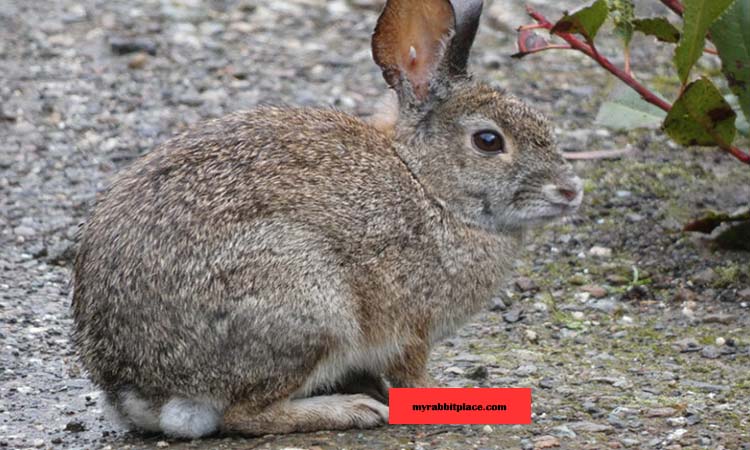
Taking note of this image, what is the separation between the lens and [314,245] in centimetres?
580

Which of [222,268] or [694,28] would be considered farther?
[694,28]

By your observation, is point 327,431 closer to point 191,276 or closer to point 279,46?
point 191,276

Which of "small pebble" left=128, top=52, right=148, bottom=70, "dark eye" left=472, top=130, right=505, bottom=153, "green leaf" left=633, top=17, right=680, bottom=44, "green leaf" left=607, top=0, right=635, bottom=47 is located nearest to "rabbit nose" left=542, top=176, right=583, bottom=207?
"dark eye" left=472, top=130, right=505, bottom=153

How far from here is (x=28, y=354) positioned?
6.91m

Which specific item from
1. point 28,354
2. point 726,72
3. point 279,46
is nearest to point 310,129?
point 28,354

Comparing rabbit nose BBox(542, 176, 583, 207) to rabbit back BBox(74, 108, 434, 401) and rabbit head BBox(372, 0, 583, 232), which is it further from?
rabbit back BBox(74, 108, 434, 401)

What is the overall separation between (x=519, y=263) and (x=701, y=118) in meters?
1.47

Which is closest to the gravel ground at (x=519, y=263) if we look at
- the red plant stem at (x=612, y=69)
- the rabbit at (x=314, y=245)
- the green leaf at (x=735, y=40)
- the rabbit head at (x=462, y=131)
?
the rabbit at (x=314, y=245)

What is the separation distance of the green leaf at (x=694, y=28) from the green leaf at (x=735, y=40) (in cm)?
21

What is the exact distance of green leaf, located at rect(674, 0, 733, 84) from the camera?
686 centimetres

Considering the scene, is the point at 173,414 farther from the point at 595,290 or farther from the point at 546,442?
the point at 595,290

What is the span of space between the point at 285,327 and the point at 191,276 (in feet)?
1.38

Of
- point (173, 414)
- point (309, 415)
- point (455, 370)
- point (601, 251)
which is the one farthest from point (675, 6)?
point (173, 414)

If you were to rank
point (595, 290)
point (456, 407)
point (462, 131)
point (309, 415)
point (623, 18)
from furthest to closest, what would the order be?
1. point (595, 290)
2. point (623, 18)
3. point (462, 131)
4. point (456, 407)
5. point (309, 415)
